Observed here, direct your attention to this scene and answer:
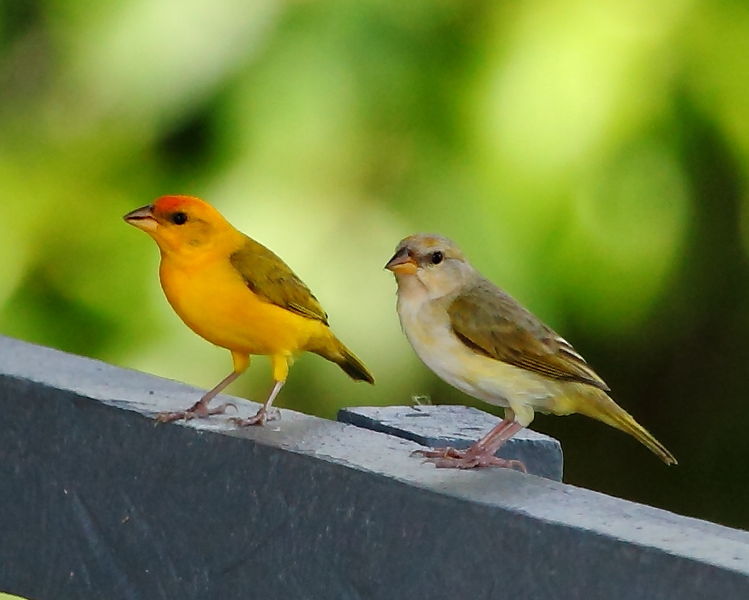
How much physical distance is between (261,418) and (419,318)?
0.83 feet

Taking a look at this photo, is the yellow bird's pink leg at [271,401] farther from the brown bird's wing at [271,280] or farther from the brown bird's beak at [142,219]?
the brown bird's beak at [142,219]

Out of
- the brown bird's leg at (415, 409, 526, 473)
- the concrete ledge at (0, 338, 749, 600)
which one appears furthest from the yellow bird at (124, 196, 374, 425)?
the brown bird's leg at (415, 409, 526, 473)

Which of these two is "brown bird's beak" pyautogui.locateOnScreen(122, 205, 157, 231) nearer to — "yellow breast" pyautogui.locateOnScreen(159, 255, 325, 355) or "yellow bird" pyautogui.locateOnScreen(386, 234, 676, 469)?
"yellow breast" pyautogui.locateOnScreen(159, 255, 325, 355)

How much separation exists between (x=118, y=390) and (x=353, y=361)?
476mm

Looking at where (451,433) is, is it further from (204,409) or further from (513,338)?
(204,409)

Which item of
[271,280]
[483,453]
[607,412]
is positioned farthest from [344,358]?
[483,453]

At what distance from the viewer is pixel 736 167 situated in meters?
2.37

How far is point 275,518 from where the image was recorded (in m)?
1.66

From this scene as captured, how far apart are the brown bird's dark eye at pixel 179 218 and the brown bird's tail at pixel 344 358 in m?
0.27

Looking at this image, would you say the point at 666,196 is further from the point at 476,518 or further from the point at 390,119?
the point at 476,518

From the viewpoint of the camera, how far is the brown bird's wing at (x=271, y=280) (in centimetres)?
214

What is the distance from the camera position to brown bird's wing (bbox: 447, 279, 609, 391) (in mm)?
1987

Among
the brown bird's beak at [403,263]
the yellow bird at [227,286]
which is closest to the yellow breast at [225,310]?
the yellow bird at [227,286]

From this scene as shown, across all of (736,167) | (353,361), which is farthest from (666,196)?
(353,361)
